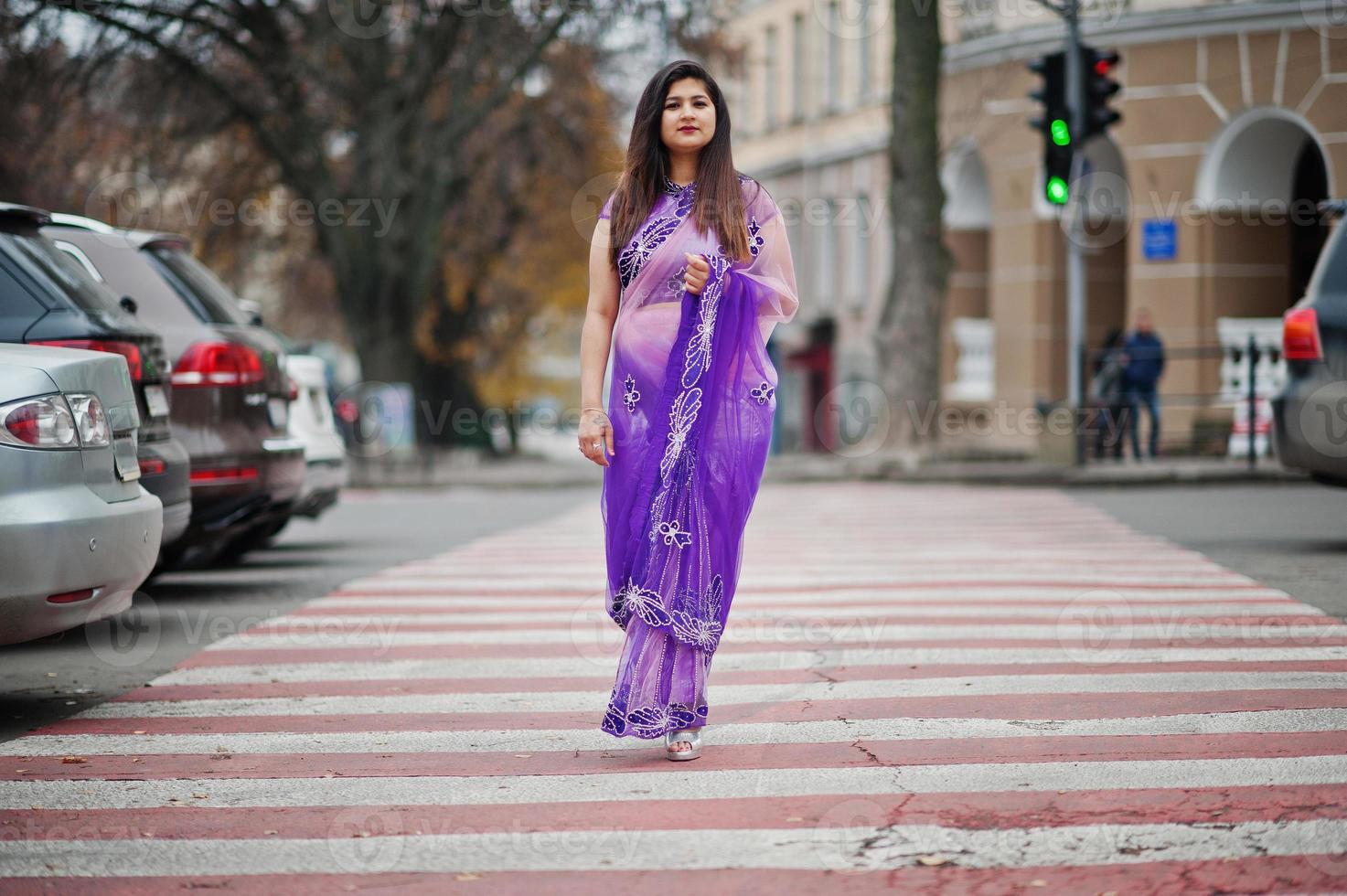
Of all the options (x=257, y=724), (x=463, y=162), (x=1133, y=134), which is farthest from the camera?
(x=463, y=162)

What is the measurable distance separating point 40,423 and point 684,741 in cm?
247

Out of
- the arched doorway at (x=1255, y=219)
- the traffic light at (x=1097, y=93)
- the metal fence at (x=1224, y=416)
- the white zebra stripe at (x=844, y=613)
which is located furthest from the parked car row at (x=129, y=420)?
the arched doorway at (x=1255, y=219)

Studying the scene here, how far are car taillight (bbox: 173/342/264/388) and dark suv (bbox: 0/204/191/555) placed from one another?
135cm

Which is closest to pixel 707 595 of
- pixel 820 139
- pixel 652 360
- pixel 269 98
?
pixel 652 360

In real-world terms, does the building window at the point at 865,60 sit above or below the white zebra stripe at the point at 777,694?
above

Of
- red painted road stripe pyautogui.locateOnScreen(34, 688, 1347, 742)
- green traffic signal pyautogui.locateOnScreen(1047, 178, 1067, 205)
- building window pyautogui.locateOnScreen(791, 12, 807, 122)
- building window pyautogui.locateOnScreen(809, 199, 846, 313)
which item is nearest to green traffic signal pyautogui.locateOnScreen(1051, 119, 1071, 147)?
green traffic signal pyautogui.locateOnScreen(1047, 178, 1067, 205)

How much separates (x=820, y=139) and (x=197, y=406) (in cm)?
2908

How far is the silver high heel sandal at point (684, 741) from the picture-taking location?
17.4 ft

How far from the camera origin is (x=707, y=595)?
212 inches

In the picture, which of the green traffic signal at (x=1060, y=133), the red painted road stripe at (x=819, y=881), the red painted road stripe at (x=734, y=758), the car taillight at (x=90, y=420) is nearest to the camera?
the red painted road stripe at (x=819, y=881)

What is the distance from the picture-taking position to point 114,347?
25.0 feet

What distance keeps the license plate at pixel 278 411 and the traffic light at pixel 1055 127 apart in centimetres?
924

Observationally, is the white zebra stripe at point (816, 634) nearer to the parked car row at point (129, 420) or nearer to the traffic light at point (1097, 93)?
the parked car row at point (129, 420)

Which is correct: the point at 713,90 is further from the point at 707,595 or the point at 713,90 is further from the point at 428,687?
the point at 428,687
